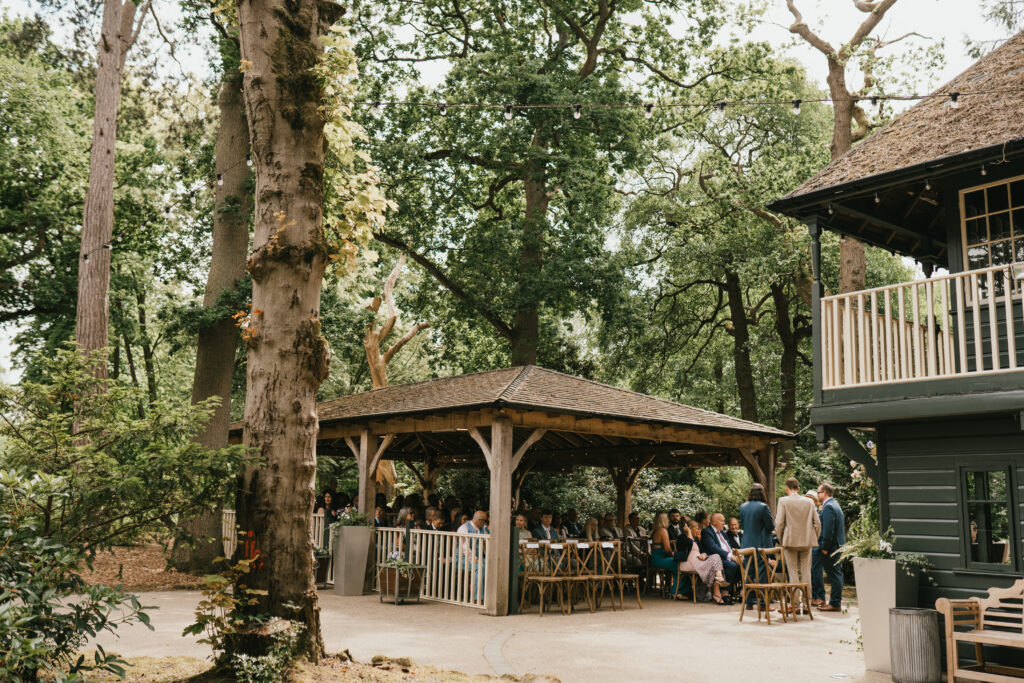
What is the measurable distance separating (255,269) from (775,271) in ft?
54.7

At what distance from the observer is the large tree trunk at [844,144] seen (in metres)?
16.5

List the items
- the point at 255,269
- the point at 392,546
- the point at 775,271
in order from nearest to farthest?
the point at 255,269 < the point at 392,546 < the point at 775,271

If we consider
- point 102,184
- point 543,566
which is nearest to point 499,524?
point 543,566

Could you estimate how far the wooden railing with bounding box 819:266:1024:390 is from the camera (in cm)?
784

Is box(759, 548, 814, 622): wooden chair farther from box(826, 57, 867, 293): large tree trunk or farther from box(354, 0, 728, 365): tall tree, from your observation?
box(354, 0, 728, 365): tall tree

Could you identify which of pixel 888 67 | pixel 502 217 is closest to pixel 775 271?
pixel 888 67

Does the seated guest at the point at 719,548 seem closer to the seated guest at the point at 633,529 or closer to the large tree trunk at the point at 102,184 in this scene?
the seated guest at the point at 633,529

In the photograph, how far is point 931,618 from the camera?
24.2ft

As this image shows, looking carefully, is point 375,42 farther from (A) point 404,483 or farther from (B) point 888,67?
(A) point 404,483

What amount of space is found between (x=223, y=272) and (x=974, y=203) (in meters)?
12.3

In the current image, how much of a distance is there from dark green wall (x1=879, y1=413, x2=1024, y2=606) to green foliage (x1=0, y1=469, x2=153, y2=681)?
24.3 feet

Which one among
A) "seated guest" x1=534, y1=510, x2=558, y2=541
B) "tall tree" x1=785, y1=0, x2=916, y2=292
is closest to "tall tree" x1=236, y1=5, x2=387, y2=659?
"seated guest" x1=534, y1=510, x2=558, y2=541

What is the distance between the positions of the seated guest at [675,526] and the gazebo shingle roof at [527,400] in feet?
6.31

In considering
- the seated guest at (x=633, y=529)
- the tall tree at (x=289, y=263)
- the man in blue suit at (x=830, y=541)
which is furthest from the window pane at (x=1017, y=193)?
the seated guest at (x=633, y=529)
